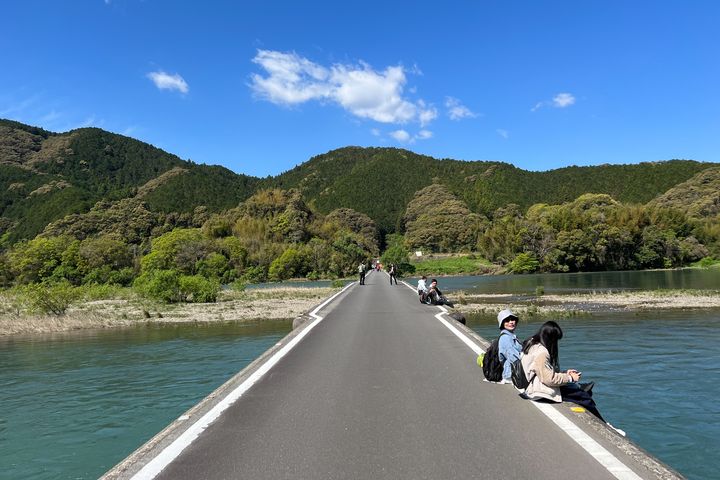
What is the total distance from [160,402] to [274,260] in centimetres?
8823

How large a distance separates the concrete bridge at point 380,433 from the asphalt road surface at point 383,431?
0.5 inches

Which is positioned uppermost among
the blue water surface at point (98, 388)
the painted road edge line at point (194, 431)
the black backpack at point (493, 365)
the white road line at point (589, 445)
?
the black backpack at point (493, 365)

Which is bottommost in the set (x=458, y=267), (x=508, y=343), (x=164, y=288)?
(x=164, y=288)

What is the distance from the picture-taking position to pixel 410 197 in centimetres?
19850

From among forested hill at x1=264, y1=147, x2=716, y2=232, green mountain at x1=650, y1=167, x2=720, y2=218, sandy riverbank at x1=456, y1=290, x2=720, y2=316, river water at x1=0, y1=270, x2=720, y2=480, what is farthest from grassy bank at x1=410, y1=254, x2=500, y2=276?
river water at x1=0, y1=270, x2=720, y2=480

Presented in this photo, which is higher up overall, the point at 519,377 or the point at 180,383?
the point at 519,377

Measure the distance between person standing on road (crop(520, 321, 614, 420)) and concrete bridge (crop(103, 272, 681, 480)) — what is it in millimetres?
212

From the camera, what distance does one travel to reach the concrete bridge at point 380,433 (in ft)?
13.9

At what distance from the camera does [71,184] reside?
543 feet

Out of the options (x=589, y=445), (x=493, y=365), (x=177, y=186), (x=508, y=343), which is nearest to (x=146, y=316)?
(x=493, y=365)

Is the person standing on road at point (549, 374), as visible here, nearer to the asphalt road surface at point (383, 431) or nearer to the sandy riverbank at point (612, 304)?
the asphalt road surface at point (383, 431)

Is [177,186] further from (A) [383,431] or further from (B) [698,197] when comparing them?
(A) [383,431]

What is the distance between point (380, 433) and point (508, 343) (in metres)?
2.64

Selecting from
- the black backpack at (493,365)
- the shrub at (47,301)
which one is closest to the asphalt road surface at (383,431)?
the black backpack at (493,365)
